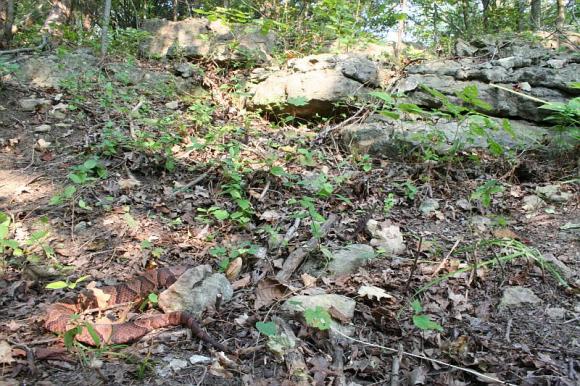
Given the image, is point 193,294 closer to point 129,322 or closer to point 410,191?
point 129,322

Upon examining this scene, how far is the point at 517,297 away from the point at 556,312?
24 centimetres

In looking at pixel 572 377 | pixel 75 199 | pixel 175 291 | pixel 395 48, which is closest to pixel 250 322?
pixel 175 291

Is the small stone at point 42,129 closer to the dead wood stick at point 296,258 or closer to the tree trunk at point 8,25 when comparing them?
the tree trunk at point 8,25

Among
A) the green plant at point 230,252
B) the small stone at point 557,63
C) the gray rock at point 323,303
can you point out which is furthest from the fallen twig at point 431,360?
the small stone at point 557,63

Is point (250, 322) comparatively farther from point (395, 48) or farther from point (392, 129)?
point (395, 48)

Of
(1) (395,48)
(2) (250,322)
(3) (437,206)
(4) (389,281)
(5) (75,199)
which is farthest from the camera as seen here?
(1) (395,48)

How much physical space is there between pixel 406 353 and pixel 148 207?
280 centimetres

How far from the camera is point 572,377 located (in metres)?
2.15

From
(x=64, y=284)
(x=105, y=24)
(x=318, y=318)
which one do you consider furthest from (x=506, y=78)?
(x=105, y=24)

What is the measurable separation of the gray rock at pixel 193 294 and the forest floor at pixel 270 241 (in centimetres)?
9

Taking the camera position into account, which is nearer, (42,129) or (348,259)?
(348,259)

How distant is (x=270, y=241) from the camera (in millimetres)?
3557

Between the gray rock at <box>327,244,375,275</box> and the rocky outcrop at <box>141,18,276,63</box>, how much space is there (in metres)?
4.92

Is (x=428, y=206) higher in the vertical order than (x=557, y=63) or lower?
lower
